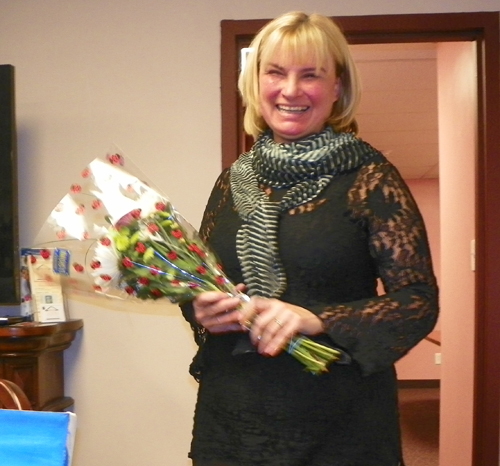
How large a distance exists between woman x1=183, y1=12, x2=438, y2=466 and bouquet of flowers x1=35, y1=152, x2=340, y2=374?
0.15 feet

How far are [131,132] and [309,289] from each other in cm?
165

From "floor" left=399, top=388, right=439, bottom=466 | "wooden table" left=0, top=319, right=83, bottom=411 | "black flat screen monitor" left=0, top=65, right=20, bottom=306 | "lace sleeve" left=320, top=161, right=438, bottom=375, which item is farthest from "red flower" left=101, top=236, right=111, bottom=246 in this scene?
"floor" left=399, top=388, right=439, bottom=466

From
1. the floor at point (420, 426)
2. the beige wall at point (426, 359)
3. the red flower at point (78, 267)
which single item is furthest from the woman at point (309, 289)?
the beige wall at point (426, 359)

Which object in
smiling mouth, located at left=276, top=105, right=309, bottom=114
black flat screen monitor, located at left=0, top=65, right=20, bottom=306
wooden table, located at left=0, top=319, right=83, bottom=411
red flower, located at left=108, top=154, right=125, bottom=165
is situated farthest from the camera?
black flat screen monitor, located at left=0, top=65, right=20, bottom=306

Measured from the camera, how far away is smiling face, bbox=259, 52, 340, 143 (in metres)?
1.38

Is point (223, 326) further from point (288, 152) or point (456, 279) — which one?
point (456, 279)

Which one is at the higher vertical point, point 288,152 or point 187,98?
point 187,98

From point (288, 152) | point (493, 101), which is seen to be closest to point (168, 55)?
point (493, 101)

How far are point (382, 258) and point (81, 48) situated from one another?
1.95 m

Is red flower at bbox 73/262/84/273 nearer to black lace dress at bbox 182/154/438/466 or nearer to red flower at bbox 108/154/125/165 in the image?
red flower at bbox 108/154/125/165

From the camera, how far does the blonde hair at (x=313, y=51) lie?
137 centimetres

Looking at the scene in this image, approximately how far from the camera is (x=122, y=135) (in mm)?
2752

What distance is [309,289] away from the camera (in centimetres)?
130

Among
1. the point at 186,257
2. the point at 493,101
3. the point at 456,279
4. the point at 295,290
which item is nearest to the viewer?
the point at 186,257
